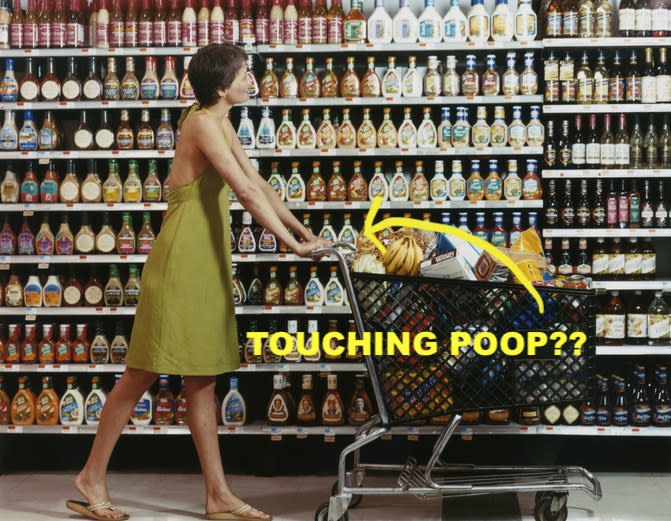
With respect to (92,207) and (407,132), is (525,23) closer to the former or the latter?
(407,132)

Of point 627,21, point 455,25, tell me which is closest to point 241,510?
point 455,25

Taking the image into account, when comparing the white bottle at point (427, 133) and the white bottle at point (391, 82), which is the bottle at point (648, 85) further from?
the white bottle at point (391, 82)

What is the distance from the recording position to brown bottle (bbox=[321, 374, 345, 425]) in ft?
11.6

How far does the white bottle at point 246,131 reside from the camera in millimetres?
3621

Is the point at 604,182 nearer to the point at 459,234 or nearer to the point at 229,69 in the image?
the point at 459,234

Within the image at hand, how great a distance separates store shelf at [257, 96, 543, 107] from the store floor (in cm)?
172

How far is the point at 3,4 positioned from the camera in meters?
3.81

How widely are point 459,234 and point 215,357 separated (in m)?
0.97

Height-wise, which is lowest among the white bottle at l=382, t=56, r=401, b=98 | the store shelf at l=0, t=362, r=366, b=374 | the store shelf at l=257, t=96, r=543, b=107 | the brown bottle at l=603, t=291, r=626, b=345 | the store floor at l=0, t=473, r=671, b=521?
the store floor at l=0, t=473, r=671, b=521

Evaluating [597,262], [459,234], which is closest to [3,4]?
[459,234]

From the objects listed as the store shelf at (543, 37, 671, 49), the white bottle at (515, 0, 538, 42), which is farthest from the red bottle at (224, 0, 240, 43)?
the store shelf at (543, 37, 671, 49)

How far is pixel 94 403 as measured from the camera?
3.67 metres

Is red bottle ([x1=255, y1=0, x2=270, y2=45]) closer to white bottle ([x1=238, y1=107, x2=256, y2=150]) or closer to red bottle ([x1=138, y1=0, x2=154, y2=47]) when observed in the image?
white bottle ([x1=238, y1=107, x2=256, y2=150])

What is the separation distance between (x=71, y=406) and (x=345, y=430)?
51.4 inches
